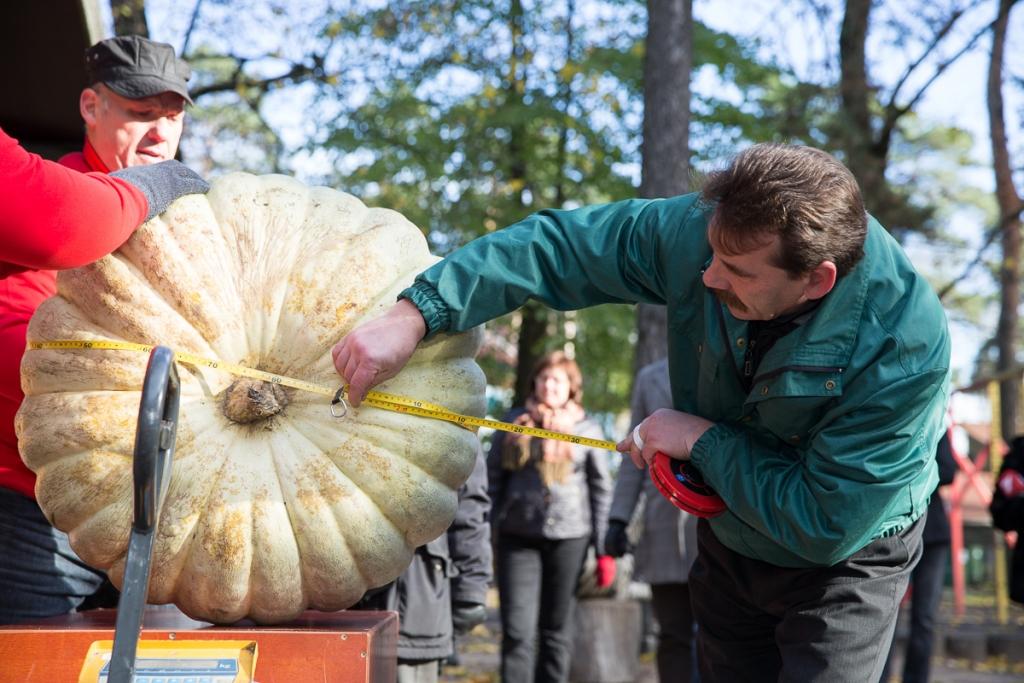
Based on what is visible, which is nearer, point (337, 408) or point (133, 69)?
point (337, 408)

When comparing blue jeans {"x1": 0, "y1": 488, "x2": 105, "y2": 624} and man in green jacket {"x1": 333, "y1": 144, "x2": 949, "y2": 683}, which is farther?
blue jeans {"x1": 0, "y1": 488, "x2": 105, "y2": 624}

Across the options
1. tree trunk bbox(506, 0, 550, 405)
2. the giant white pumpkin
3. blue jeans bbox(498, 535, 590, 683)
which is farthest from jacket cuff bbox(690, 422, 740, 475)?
tree trunk bbox(506, 0, 550, 405)

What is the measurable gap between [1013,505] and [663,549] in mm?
3199

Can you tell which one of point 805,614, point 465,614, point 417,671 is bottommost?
point 417,671

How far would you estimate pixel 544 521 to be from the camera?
6.97 m

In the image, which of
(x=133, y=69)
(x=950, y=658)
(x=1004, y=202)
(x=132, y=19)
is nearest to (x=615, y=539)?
(x=133, y=69)

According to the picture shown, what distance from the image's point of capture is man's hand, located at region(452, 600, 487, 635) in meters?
5.29

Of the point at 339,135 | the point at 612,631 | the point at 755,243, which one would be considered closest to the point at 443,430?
the point at 755,243

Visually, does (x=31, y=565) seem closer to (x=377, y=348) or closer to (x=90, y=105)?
(x=377, y=348)

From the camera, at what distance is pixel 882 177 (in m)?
15.6

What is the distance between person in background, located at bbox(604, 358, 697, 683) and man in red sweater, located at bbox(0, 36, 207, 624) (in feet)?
11.5

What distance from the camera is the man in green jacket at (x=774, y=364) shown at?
99.3 inches

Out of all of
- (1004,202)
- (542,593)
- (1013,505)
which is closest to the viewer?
(542,593)

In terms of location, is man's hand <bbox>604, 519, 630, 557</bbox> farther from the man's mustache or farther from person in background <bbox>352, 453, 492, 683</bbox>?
the man's mustache
